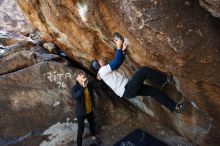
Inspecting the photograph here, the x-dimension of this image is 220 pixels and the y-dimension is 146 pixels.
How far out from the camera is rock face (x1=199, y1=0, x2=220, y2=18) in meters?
4.63

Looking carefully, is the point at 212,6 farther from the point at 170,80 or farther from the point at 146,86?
the point at 146,86

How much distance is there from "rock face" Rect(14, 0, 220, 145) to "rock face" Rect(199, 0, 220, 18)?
26 centimetres

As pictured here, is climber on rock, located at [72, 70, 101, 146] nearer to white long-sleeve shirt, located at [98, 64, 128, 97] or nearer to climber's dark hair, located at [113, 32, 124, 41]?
white long-sleeve shirt, located at [98, 64, 128, 97]

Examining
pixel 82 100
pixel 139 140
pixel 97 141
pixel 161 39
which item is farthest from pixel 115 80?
pixel 97 141

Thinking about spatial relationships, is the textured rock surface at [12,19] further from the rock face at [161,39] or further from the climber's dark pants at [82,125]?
the climber's dark pants at [82,125]

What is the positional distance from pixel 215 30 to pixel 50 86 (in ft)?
16.0

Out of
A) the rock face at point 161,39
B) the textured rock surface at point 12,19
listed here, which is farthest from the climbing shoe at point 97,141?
the textured rock surface at point 12,19

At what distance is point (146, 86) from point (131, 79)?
14.4 inches

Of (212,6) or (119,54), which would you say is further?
(119,54)

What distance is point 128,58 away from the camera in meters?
7.15

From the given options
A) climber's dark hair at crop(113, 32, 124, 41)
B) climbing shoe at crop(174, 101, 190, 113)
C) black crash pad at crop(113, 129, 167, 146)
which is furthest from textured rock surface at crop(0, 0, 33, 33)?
climbing shoe at crop(174, 101, 190, 113)

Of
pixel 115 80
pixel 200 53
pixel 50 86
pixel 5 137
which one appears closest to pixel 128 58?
pixel 115 80

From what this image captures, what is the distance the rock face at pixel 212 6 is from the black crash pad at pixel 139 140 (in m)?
3.95

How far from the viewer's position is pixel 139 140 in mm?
8070
